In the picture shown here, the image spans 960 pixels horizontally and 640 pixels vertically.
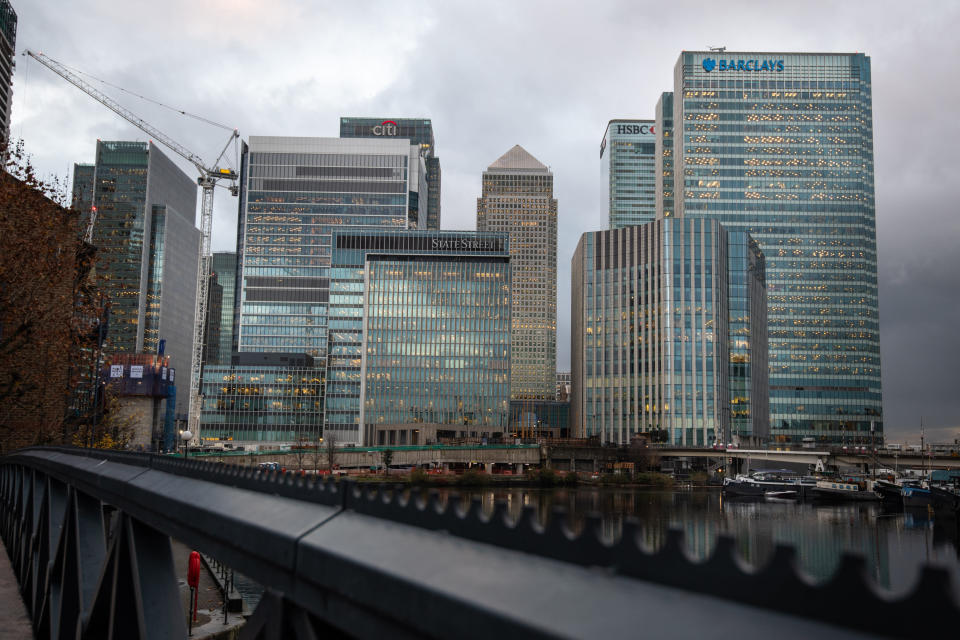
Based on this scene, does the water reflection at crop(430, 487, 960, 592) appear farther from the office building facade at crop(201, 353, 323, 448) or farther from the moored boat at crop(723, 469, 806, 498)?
the office building facade at crop(201, 353, 323, 448)

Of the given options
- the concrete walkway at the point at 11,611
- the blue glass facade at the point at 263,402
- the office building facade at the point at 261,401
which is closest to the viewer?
the concrete walkway at the point at 11,611

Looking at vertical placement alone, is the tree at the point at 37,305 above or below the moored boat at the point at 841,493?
above

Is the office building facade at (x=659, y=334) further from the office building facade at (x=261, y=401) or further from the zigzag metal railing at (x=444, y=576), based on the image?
the zigzag metal railing at (x=444, y=576)

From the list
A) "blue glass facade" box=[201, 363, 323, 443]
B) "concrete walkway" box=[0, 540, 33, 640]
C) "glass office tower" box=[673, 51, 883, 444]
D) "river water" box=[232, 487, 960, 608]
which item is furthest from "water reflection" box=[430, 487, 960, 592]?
"glass office tower" box=[673, 51, 883, 444]

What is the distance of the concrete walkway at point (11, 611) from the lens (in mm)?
14414

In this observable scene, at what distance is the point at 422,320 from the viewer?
15650cm

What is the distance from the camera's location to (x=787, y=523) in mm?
71125

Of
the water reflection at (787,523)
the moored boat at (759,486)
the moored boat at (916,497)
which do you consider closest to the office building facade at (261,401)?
the water reflection at (787,523)

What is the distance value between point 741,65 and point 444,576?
215 meters

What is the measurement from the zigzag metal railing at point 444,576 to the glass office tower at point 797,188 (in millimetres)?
192704

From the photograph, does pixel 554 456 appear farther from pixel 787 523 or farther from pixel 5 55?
pixel 5 55

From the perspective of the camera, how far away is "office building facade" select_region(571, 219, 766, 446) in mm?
142500

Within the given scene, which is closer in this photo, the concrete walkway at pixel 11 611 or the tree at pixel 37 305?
the concrete walkway at pixel 11 611

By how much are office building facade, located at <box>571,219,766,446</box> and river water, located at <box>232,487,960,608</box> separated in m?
33.7
